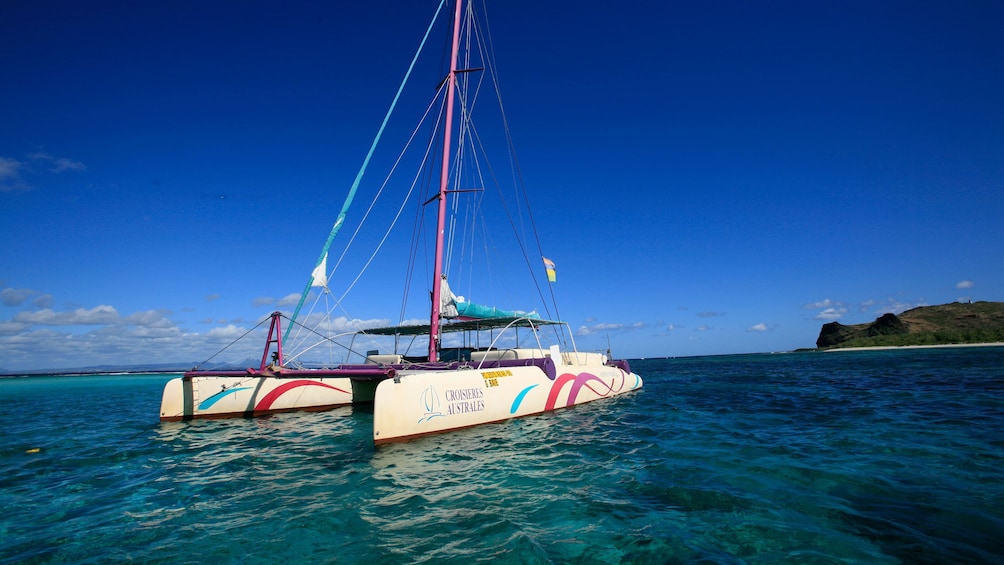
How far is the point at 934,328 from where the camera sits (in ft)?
287

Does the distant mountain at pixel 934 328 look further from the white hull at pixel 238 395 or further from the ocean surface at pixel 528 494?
the white hull at pixel 238 395

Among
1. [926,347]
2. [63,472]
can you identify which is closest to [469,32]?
[63,472]

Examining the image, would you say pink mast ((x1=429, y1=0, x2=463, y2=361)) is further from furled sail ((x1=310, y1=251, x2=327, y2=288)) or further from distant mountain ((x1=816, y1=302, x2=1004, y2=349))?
distant mountain ((x1=816, y1=302, x2=1004, y2=349))

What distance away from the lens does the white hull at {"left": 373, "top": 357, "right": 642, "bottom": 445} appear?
9.69m

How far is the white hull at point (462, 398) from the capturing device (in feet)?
31.8

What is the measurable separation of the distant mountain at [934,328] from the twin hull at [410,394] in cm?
9326

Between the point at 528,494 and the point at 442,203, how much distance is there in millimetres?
11460

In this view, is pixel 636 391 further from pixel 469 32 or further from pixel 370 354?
pixel 469 32

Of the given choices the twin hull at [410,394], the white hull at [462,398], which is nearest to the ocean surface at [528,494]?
the white hull at [462,398]

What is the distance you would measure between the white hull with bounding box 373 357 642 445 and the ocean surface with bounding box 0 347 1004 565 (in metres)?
0.57

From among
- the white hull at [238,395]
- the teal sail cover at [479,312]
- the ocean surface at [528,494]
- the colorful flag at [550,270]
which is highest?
the colorful flag at [550,270]

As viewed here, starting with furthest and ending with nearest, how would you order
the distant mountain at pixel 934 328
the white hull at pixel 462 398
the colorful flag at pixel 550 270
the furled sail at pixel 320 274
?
the distant mountain at pixel 934 328 < the colorful flag at pixel 550 270 < the furled sail at pixel 320 274 < the white hull at pixel 462 398

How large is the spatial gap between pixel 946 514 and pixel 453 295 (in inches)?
518

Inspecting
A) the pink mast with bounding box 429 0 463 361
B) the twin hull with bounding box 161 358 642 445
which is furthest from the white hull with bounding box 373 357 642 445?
the pink mast with bounding box 429 0 463 361
